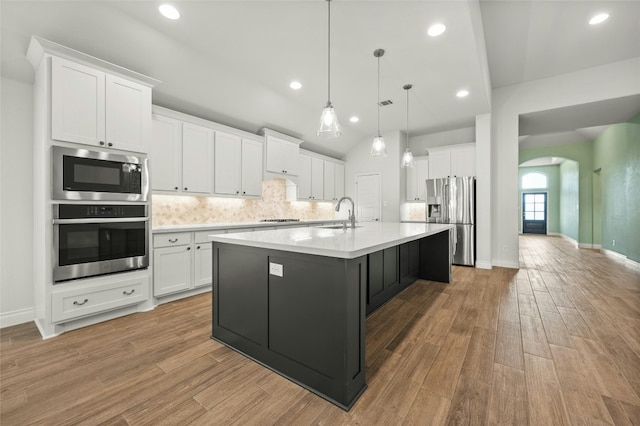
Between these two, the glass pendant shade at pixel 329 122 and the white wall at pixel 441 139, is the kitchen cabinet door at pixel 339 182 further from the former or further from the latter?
the glass pendant shade at pixel 329 122

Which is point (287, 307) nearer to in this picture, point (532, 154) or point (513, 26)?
point (513, 26)

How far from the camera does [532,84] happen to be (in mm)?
4930

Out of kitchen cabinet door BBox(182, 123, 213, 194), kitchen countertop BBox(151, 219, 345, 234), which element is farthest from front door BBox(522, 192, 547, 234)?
kitchen cabinet door BBox(182, 123, 213, 194)

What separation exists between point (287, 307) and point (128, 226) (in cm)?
211

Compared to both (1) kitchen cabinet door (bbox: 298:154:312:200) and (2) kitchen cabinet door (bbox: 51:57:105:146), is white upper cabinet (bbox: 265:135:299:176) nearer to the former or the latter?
(1) kitchen cabinet door (bbox: 298:154:312:200)

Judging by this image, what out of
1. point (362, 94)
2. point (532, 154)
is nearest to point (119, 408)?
point (362, 94)

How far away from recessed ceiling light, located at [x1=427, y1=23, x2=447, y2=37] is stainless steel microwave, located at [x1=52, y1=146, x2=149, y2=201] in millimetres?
3431

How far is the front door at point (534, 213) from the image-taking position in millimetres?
11919

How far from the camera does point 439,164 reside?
5.75 meters

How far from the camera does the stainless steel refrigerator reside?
5184mm

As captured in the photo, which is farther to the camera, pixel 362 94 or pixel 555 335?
pixel 362 94

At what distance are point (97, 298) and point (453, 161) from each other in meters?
6.13

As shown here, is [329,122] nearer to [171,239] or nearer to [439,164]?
[171,239]

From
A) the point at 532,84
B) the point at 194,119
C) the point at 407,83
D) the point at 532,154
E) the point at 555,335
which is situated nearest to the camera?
the point at 555,335
